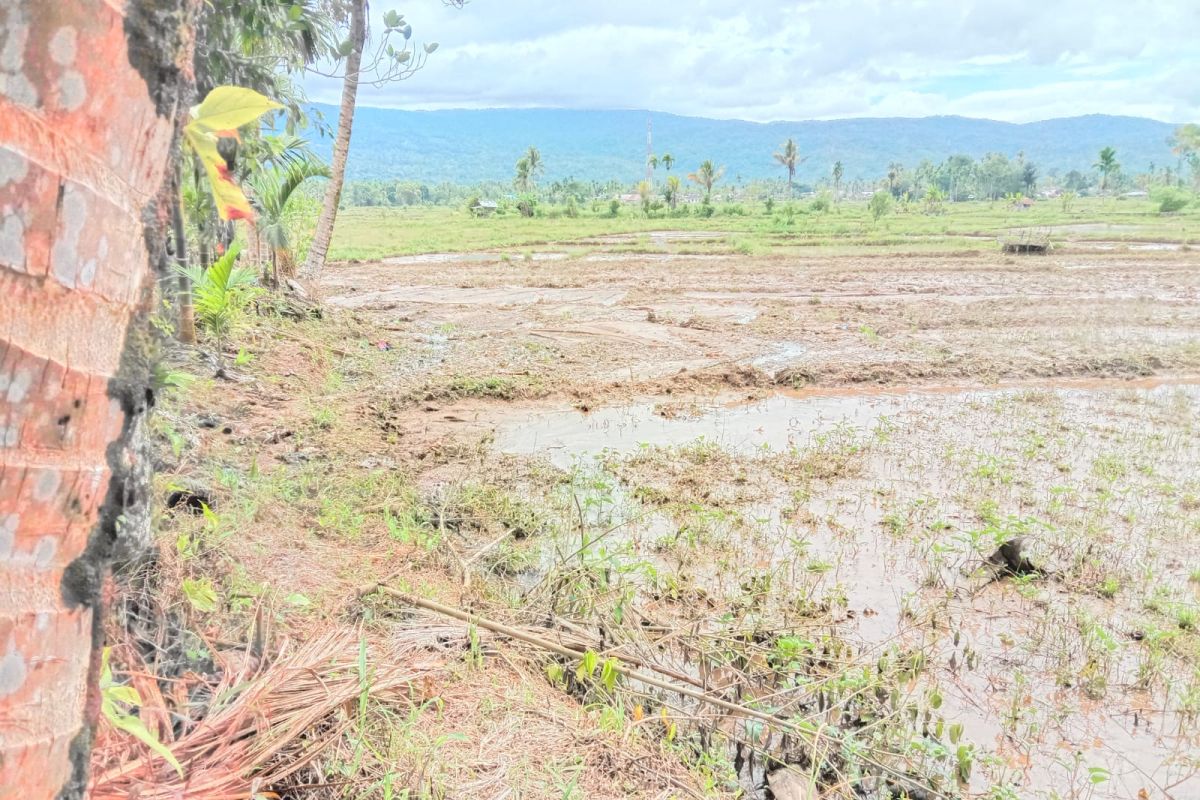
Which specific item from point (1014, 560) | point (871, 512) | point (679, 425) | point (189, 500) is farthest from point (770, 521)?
point (189, 500)

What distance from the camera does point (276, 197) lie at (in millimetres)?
8719

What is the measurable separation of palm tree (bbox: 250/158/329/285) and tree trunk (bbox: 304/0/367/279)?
109cm

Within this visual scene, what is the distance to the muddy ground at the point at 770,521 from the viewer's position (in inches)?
115

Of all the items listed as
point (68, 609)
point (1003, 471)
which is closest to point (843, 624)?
point (1003, 471)

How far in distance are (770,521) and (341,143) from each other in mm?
8465

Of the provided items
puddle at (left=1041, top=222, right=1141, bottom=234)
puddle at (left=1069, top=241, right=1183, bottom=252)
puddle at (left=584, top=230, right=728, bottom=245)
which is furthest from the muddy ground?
puddle at (left=1041, top=222, right=1141, bottom=234)

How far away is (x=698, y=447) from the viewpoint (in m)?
6.38

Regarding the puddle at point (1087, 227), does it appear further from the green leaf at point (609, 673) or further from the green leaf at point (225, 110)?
the green leaf at point (225, 110)

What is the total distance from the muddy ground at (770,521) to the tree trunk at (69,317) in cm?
145

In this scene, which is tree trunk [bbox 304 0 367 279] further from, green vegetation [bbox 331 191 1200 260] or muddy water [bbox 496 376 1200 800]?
green vegetation [bbox 331 191 1200 260]

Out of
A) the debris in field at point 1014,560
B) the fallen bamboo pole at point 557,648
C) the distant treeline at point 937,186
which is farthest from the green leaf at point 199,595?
the distant treeline at point 937,186

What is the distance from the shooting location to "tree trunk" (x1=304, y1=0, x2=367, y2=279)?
1027 cm

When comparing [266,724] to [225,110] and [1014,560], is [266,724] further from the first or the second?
[1014,560]

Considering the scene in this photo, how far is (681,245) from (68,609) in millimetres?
23314
